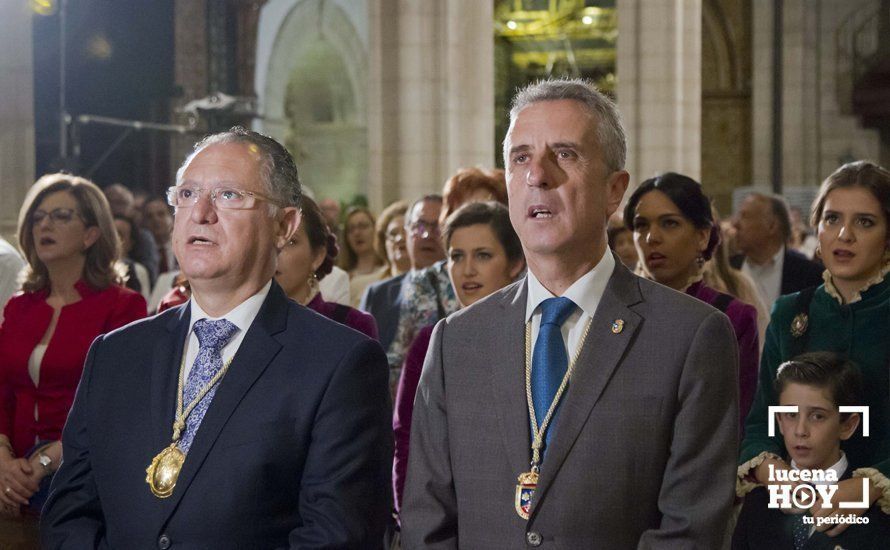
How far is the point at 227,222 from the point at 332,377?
43 cm

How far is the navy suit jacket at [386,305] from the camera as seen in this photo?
5713mm

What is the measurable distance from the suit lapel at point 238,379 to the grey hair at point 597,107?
739 millimetres

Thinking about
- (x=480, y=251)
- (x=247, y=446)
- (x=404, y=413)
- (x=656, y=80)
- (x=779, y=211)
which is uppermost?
(x=656, y=80)

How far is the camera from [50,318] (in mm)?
4758

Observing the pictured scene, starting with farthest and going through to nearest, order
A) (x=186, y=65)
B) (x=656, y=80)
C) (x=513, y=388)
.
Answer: (x=186, y=65) → (x=656, y=80) → (x=513, y=388)

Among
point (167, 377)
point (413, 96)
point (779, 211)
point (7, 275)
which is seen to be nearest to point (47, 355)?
point (7, 275)

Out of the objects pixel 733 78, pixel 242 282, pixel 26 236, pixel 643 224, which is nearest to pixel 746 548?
pixel 643 224

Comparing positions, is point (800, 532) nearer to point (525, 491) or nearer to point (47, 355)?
point (525, 491)

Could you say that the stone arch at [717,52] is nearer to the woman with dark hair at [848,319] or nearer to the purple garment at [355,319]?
the woman with dark hair at [848,319]

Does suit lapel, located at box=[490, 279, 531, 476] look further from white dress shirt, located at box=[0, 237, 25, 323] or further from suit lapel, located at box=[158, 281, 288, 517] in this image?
white dress shirt, located at box=[0, 237, 25, 323]

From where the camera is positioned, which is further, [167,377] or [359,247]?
[359,247]

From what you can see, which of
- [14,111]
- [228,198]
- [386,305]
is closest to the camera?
[228,198]

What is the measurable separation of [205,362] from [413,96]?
9660 millimetres

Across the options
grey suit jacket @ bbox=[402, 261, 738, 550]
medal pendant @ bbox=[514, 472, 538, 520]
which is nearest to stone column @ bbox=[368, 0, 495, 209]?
grey suit jacket @ bbox=[402, 261, 738, 550]
